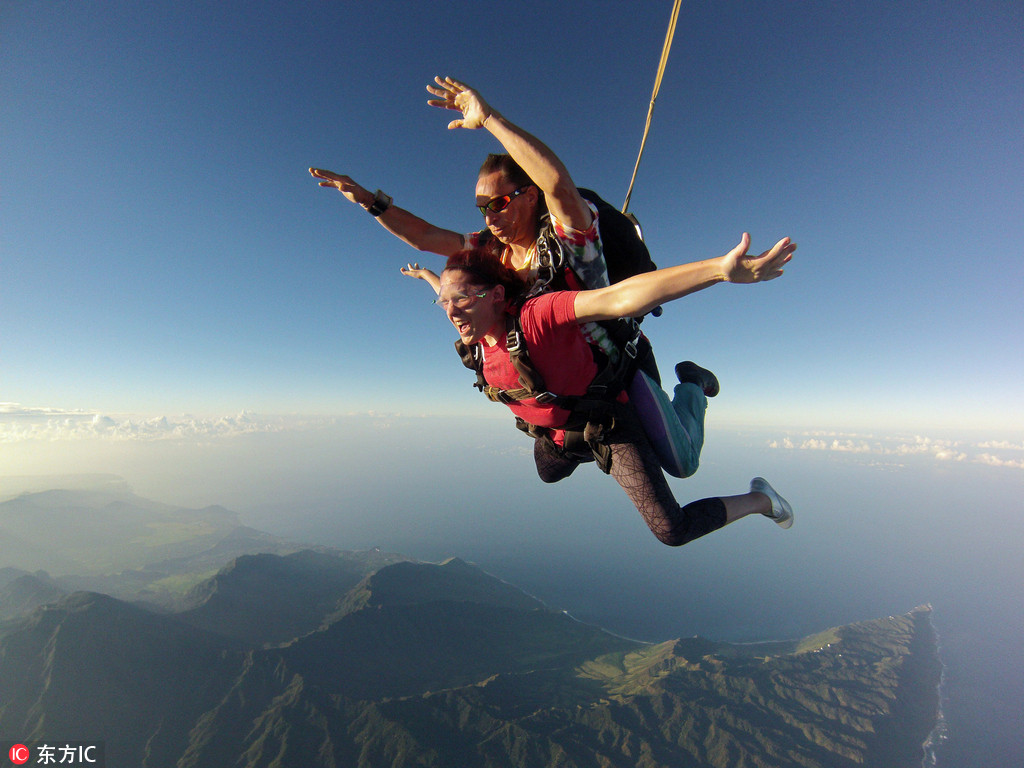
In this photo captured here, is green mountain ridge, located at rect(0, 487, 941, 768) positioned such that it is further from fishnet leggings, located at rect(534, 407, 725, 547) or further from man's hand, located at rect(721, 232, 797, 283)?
man's hand, located at rect(721, 232, 797, 283)

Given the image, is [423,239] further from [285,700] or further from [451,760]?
[285,700]

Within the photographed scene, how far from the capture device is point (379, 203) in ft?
10.3

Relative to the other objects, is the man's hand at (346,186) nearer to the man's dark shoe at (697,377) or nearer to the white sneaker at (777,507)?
the man's dark shoe at (697,377)

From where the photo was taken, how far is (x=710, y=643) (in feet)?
288

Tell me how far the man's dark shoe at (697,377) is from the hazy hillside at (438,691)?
82.4m

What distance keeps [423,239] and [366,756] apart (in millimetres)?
85875

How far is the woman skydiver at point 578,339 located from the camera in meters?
1.72

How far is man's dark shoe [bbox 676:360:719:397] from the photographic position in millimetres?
4391

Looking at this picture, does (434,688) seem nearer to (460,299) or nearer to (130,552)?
(460,299)

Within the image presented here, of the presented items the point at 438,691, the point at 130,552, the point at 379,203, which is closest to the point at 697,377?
the point at 379,203

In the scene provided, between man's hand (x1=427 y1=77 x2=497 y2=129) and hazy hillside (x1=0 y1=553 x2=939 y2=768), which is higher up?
man's hand (x1=427 y1=77 x2=497 y2=129)

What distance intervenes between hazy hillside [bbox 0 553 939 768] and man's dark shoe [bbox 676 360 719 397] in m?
Result: 82.4

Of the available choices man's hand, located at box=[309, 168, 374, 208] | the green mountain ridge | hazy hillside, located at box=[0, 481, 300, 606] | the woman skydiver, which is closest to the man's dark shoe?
→ the woman skydiver

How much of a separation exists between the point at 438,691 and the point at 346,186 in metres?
93.2
